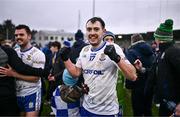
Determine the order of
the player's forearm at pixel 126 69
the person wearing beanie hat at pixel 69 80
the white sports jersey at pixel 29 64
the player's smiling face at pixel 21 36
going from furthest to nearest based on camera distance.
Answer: the player's smiling face at pixel 21 36
the white sports jersey at pixel 29 64
the person wearing beanie hat at pixel 69 80
the player's forearm at pixel 126 69

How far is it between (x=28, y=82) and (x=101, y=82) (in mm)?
1526

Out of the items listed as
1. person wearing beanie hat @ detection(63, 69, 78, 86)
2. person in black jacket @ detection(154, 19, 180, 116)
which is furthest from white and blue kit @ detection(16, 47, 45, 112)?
person in black jacket @ detection(154, 19, 180, 116)

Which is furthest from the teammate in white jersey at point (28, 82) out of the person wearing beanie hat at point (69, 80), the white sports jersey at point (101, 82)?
the white sports jersey at point (101, 82)

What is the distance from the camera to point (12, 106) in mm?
5082

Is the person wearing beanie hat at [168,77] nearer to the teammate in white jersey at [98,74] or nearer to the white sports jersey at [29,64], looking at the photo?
the teammate in white jersey at [98,74]

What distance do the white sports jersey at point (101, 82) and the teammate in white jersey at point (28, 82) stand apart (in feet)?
4.26

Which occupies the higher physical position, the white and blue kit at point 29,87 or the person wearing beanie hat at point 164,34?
the person wearing beanie hat at point 164,34

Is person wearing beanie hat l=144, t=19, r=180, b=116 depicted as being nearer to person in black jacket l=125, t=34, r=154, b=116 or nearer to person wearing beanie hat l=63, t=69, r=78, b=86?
person wearing beanie hat l=63, t=69, r=78, b=86

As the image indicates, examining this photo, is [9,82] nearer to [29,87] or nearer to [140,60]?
[29,87]

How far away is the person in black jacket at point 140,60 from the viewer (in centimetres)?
682

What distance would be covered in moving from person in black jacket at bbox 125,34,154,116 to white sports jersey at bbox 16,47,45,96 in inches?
72.0

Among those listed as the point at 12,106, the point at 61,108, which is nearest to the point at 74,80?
the point at 61,108

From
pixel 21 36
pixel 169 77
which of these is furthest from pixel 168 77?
pixel 21 36

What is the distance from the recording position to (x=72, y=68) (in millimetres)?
4699
